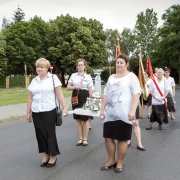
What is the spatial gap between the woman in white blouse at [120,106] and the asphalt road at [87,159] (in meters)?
0.48

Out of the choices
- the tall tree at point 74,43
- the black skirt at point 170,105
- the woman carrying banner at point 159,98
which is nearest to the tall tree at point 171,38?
the tall tree at point 74,43

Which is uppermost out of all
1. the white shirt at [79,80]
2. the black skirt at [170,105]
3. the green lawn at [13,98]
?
the white shirt at [79,80]

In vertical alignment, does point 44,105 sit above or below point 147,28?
below

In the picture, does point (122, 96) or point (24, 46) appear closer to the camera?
point (122, 96)

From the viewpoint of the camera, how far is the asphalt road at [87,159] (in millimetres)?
4812

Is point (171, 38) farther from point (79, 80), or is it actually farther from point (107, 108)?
point (107, 108)

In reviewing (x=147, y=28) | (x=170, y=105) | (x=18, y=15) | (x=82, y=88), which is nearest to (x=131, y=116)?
(x=82, y=88)

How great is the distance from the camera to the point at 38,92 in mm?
5031

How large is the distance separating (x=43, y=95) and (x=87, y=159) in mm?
1620

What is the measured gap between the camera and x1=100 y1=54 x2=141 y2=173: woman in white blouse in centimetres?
469

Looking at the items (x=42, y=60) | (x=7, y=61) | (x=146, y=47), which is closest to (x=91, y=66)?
(x=7, y=61)

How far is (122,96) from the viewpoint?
469 cm

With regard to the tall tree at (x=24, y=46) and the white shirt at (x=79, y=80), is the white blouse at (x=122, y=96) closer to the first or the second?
the white shirt at (x=79, y=80)

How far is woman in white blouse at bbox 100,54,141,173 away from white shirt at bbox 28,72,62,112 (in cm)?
91
